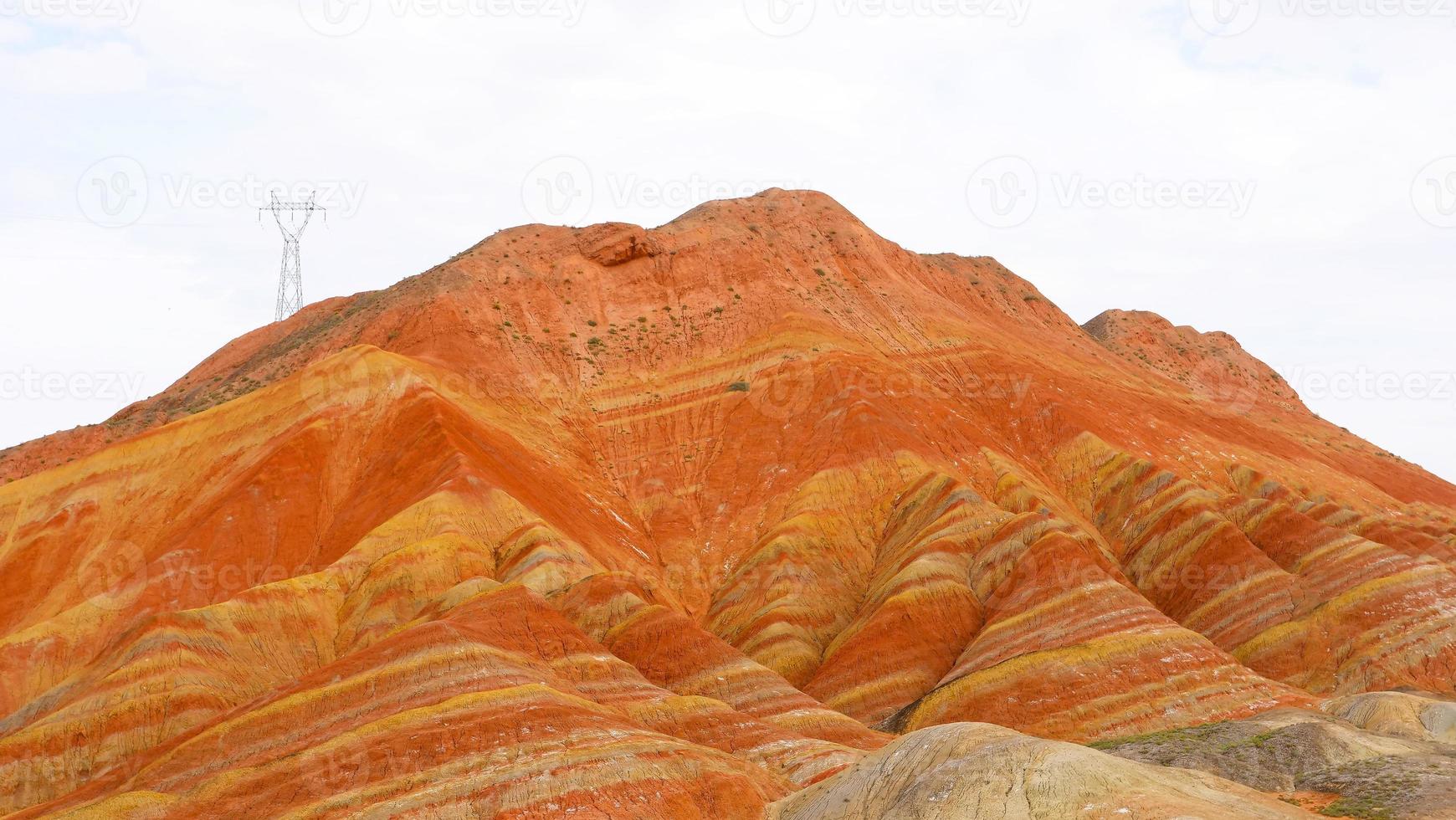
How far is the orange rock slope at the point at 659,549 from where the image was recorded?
149ft

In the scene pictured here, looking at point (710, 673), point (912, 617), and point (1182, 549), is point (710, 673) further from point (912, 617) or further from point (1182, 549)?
point (1182, 549)

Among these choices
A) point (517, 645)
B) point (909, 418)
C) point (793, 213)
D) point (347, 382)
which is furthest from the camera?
point (793, 213)

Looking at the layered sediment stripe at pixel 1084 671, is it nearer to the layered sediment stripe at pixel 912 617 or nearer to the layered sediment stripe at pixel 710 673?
the layered sediment stripe at pixel 912 617

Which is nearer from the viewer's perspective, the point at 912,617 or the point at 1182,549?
the point at 912,617

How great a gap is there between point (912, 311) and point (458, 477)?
48.1 metres

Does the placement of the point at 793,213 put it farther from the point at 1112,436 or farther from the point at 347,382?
the point at 347,382

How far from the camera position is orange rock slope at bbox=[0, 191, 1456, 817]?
4544 centimetres

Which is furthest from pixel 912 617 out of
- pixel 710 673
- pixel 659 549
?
pixel 659 549

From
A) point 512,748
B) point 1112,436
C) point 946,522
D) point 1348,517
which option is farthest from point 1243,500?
point 512,748

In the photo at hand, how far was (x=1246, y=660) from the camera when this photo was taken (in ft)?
223

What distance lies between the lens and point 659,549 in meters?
81.9

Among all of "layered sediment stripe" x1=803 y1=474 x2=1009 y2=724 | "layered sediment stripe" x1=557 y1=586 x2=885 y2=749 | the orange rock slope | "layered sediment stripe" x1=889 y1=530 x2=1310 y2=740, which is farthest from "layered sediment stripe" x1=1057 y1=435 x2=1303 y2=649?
"layered sediment stripe" x1=557 y1=586 x2=885 y2=749

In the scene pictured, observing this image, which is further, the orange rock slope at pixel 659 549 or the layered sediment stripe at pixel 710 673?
the layered sediment stripe at pixel 710 673

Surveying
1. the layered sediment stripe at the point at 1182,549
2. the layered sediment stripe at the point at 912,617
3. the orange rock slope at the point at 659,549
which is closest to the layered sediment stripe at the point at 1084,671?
the orange rock slope at the point at 659,549
